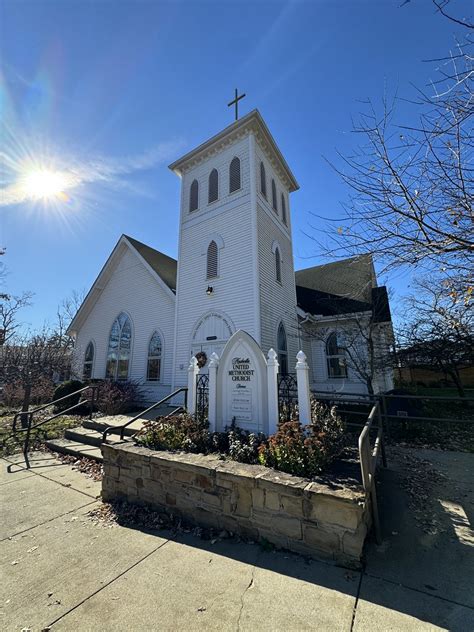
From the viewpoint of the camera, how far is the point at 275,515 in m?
3.30

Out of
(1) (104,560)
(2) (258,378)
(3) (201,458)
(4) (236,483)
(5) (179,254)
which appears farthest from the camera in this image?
(5) (179,254)

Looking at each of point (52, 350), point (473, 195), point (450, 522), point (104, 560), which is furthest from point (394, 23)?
point (52, 350)

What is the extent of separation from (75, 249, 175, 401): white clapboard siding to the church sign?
25.6 feet

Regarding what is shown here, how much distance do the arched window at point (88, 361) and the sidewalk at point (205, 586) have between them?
1367 centimetres

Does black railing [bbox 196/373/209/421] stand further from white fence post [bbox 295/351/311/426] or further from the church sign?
white fence post [bbox 295/351/311/426]

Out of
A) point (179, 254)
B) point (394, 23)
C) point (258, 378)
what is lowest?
point (258, 378)

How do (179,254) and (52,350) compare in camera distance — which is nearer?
(179,254)

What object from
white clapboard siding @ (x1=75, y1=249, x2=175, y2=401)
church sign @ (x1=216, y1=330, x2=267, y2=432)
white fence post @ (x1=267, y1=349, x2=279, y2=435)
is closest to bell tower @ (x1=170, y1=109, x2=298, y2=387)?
white clapboard siding @ (x1=75, y1=249, x2=175, y2=401)

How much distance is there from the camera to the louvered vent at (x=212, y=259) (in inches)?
484

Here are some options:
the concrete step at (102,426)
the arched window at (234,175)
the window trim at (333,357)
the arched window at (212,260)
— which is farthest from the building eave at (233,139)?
the concrete step at (102,426)

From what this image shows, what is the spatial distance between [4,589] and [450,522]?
4.96 m

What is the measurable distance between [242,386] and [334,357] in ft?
33.4

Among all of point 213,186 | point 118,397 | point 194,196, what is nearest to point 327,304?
point 213,186

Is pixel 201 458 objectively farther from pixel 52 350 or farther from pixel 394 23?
pixel 52 350
